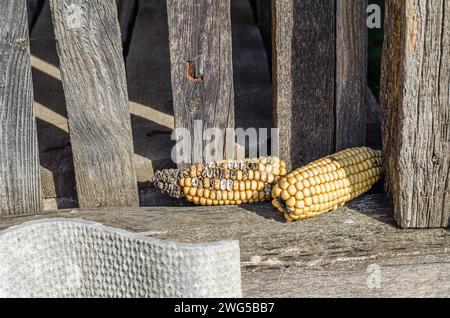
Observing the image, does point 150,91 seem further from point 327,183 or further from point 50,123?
point 327,183

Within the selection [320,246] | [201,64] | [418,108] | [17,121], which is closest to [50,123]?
[17,121]

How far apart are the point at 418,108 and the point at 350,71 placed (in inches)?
15.9

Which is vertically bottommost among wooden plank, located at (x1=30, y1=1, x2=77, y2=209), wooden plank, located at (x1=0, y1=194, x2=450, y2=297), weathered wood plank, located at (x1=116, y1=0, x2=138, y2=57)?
wooden plank, located at (x1=0, y1=194, x2=450, y2=297)

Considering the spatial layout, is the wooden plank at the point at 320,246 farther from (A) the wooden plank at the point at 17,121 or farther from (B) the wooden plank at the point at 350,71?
(B) the wooden plank at the point at 350,71

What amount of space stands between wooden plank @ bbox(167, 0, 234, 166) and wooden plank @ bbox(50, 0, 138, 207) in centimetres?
23

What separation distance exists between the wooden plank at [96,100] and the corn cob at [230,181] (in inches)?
10.2

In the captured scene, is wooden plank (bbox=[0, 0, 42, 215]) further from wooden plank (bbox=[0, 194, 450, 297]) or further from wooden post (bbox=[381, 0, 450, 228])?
wooden post (bbox=[381, 0, 450, 228])

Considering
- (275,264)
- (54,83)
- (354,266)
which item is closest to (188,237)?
(275,264)

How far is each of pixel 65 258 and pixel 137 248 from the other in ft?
1.01

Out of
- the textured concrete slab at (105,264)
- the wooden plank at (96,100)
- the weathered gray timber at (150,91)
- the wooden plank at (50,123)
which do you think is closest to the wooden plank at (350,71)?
the weathered gray timber at (150,91)

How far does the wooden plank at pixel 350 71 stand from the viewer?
10.7 feet

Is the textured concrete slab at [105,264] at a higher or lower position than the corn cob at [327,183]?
lower

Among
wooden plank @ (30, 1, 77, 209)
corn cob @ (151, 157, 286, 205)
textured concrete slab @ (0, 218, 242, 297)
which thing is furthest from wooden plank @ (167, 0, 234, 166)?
textured concrete slab @ (0, 218, 242, 297)

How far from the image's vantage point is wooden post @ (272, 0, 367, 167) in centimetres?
326
